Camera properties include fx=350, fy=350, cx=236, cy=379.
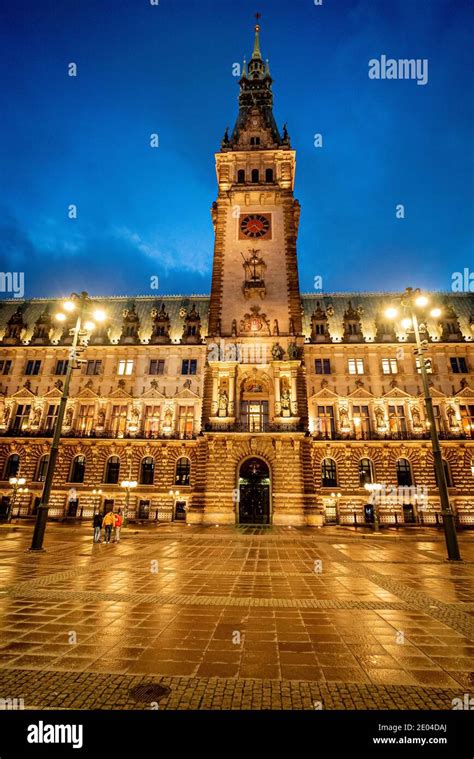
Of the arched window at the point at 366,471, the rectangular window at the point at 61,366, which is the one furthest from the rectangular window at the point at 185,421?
the arched window at the point at 366,471

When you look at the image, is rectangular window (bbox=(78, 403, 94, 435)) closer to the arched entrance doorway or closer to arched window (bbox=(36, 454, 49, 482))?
arched window (bbox=(36, 454, 49, 482))

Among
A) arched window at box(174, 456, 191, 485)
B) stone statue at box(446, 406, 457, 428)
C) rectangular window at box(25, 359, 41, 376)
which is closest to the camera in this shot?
arched window at box(174, 456, 191, 485)

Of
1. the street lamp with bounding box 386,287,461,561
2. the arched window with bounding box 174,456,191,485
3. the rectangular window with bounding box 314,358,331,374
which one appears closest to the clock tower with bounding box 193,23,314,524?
the arched window with bounding box 174,456,191,485

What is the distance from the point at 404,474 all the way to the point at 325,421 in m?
8.03

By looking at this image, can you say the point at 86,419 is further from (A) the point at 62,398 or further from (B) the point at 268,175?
(B) the point at 268,175

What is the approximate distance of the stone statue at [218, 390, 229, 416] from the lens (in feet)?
93.5

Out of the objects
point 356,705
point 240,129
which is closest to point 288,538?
point 356,705

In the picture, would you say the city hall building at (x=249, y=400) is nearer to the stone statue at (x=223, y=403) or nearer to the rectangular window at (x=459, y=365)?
the stone statue at (x=223, y=403)

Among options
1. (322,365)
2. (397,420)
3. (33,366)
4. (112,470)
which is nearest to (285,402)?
(322,365)

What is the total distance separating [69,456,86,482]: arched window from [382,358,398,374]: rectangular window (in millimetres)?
29676

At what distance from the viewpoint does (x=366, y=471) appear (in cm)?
3077

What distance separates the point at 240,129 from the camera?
39.6m

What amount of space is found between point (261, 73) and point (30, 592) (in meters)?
58.5
